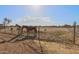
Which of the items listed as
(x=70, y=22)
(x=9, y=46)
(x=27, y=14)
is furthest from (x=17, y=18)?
(x=70, y=22)

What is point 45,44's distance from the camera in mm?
3049

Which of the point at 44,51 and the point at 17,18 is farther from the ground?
the point at 17,18

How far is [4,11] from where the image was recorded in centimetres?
304

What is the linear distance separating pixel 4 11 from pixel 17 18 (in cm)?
17

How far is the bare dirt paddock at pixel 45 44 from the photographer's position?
3.04 m

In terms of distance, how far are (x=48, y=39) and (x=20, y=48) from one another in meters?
0.34

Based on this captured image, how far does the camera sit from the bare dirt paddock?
3037mm

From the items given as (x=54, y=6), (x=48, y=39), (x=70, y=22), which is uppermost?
(x=54, y=6)

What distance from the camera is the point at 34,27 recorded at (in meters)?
3.05

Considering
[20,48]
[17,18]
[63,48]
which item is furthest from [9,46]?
[63,48]
